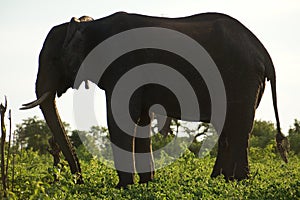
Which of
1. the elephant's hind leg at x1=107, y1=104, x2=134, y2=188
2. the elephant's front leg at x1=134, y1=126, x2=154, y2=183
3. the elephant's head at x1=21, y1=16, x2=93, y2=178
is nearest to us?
the elephant's hind leg at x1=107, y1=104, x2=134, y2=188

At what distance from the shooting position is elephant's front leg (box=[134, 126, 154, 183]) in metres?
11.7

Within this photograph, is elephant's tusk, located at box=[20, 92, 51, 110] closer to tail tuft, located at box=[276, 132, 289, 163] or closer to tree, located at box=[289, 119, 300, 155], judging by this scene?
tail tuft, located at box=[276, 132, 289, 163]

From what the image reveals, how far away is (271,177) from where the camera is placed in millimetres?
11789

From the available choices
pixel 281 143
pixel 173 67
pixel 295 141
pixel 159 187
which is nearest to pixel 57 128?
pixel 173 67

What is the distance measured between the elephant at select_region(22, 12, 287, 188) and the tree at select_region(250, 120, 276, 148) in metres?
14.0

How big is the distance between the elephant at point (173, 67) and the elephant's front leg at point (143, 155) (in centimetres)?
1

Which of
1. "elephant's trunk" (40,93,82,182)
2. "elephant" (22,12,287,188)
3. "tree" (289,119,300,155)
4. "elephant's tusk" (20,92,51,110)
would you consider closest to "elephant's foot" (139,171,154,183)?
"elephant" (22,12,287,188)

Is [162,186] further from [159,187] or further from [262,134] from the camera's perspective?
[262,134]

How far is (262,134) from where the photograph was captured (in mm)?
30375

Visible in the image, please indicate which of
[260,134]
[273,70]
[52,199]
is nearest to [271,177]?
[273,70]

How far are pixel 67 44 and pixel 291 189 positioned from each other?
4.02m

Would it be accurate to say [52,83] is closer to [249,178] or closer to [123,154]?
[123,154]

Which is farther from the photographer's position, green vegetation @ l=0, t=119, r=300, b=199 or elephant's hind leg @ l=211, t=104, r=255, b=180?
elephant's hind leg @ l=211, t=104, r=255, b=180

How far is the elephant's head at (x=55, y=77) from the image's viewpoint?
11445mm
